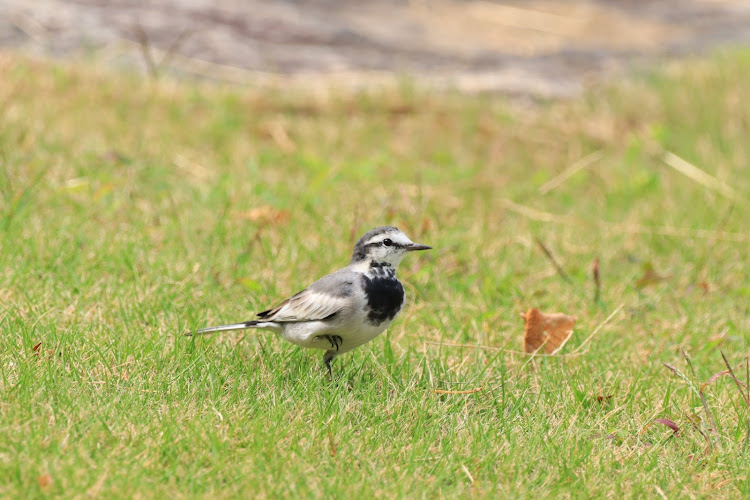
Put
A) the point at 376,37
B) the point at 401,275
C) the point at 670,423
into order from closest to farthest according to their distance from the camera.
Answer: the point at 670,423 → the point at 401,275 → the point at 376,37

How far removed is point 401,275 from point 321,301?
1.53 metres

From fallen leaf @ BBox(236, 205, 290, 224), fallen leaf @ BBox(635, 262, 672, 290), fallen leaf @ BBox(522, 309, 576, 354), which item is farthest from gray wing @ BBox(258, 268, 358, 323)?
fallen leaf @ BBox(635, 262, 672, 290)

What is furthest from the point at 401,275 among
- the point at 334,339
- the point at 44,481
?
the point at 44,481

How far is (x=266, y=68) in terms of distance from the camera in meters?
9.81

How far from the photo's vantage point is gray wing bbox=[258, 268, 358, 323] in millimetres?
3943

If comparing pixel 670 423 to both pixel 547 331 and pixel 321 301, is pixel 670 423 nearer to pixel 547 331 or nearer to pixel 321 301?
pixel 547 331

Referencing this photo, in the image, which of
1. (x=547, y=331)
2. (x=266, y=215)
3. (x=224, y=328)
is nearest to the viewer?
(x=224, y=328)

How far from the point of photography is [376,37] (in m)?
11.3

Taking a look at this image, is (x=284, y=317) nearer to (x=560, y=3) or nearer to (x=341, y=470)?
(x=341, y=470)

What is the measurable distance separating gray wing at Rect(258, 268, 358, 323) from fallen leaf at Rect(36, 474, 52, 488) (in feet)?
4.49

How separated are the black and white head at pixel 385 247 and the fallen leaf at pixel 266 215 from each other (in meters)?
1.90

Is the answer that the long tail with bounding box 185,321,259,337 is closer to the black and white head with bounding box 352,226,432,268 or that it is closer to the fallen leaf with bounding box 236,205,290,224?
the black and white head with bounding box 352,226,432,268

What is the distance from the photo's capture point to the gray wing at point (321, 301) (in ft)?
12.9

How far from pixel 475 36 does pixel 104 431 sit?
9599 mm
